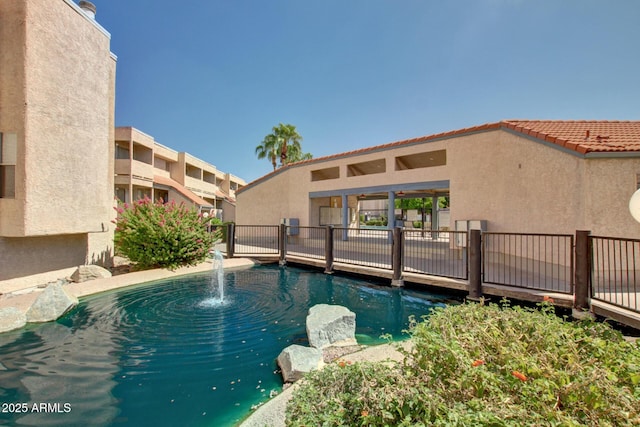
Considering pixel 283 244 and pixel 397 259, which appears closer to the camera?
pixel 397 259

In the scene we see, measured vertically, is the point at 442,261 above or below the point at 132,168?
below

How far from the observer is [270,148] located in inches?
1233

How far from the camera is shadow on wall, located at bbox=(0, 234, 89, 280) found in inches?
334

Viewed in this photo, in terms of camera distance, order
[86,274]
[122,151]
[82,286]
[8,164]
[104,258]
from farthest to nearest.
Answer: [122,151] < [104,258] < [86,274] < [82,286] < [8,164]

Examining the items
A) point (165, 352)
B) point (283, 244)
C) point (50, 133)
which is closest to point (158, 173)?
point (50, 133)

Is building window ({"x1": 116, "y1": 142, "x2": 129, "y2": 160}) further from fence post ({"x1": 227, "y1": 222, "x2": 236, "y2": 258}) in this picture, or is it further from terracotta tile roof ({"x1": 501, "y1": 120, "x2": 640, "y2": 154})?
terracotta tile roof ({"x1": 501, "y1": 120, "x2": 640, "y2": 154})

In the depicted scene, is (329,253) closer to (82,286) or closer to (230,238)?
(230,238)

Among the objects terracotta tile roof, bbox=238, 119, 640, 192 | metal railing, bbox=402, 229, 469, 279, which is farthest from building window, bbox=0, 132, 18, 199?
terracotta tile roof, bbox=238, 119, 640, 192

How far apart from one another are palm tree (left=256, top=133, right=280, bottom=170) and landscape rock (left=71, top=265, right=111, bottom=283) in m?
22.9

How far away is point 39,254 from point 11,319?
403 cm

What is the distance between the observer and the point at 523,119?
11453mm

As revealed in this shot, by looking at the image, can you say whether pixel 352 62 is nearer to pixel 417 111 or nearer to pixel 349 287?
pixel 417 111

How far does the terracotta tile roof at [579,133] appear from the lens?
7688 mm

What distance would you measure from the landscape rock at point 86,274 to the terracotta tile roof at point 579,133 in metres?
14.3
